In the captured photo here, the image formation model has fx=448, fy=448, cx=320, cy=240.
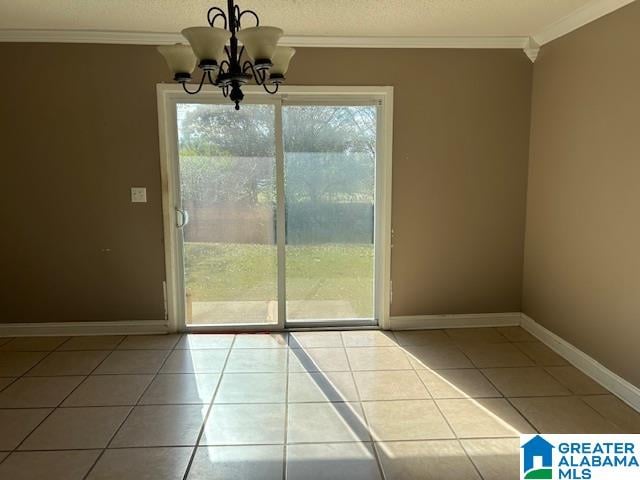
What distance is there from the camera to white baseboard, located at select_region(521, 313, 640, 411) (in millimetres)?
2561

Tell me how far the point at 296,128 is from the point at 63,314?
241cm

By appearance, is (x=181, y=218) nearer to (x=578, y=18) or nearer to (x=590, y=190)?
(x=590, y=190)

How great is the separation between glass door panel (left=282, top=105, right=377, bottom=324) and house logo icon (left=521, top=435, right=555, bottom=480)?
1859mm

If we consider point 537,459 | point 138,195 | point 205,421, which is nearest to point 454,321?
point 537,459

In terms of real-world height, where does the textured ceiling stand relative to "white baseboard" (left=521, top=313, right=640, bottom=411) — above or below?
above

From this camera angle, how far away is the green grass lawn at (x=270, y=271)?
12.2ft

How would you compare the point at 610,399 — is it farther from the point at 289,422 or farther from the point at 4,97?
the point at 4,97

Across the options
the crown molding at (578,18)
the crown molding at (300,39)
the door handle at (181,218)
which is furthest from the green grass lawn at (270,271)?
the crown molding at (578,18)

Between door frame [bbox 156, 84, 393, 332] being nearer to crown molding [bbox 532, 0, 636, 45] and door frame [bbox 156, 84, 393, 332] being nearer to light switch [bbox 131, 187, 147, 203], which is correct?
light switch [bbox 131, 187, 147, 203]

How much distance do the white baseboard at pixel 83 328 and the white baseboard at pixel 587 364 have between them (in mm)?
2983

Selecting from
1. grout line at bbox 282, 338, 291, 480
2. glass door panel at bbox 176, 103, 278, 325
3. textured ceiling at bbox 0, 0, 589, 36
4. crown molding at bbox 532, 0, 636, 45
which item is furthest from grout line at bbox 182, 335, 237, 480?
crown molding at bbox 532, 0, 636, 45

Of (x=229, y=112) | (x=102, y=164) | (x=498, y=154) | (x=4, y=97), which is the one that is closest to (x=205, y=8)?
(x=229, y=112)

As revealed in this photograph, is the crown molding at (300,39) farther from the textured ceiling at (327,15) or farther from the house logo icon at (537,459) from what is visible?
the house logo icon at (537,459)

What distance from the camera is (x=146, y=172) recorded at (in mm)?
3498
